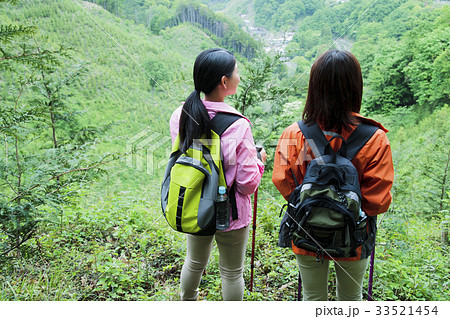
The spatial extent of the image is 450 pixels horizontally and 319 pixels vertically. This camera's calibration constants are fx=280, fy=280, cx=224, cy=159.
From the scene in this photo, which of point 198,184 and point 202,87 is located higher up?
point 202,87

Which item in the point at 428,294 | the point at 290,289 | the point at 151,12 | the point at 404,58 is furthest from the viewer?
the point at 404,58

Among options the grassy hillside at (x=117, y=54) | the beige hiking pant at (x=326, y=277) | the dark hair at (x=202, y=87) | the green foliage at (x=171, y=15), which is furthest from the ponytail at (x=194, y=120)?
the grassy hillside at (x=117, y=54)

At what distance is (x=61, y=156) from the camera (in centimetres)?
242

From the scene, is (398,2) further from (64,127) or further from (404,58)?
(64,127)

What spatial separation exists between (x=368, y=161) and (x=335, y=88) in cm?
34

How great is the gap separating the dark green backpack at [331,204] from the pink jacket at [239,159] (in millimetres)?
245

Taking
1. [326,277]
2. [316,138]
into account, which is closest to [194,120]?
[316,138]

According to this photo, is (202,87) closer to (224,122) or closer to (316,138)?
(224,122)

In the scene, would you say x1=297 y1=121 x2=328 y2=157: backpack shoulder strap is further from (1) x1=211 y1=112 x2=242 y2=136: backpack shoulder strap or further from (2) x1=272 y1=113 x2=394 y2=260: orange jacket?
(1) x1=211 y1=112 x2=242 y2=136: backpack shoulder strap

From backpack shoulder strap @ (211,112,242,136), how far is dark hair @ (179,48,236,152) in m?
0.03

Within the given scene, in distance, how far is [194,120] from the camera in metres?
1.31

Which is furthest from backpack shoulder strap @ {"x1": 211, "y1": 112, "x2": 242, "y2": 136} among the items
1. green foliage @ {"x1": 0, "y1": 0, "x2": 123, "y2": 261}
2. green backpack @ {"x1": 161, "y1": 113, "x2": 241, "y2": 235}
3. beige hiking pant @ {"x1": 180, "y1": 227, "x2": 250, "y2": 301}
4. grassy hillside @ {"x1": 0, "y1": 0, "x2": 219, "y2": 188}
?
grassy hillside @ {"x1": 0, "y1": 0, "x2": 219, "y2": 188}

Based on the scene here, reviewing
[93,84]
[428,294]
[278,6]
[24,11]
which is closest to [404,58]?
[278,6]
